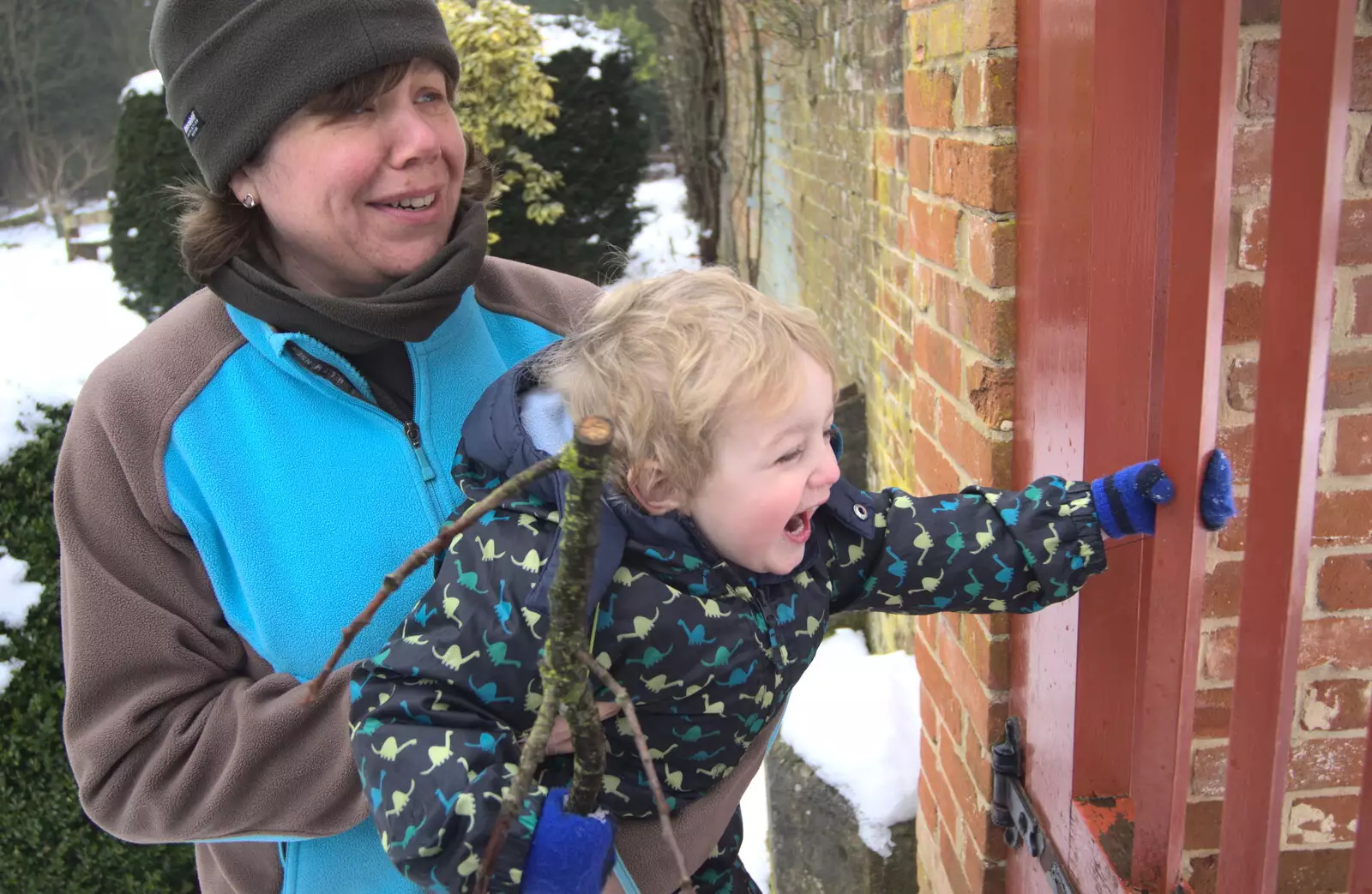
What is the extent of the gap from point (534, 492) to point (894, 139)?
2412 mm

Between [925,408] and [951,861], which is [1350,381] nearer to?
[925,408]

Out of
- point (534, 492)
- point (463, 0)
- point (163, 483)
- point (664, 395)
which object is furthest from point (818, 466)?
point (463, 0)

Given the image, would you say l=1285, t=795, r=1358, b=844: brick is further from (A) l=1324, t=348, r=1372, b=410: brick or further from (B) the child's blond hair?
(B) the child's blond hair

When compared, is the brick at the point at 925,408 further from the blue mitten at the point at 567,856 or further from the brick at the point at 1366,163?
the blue mitten at the point at 567,856

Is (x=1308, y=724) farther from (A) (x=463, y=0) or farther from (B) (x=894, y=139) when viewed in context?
(A) (x=463, y=0)

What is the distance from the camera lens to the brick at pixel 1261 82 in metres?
1.41

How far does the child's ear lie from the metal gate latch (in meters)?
0.94

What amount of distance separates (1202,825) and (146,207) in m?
9.53

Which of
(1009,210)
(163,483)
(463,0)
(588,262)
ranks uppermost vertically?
(463,0)

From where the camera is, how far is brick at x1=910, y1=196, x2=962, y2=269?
6.50 feet

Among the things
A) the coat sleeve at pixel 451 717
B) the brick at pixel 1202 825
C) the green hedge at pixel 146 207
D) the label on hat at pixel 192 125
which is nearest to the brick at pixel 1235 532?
the brick at pixel 1202 825

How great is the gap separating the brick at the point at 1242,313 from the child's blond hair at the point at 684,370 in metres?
0.59

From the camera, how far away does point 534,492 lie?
1344 mm

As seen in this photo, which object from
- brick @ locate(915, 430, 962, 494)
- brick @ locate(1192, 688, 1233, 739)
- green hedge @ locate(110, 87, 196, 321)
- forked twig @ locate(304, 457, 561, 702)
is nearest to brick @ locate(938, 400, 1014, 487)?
brick @ locate(915, 430, 962, 494)
